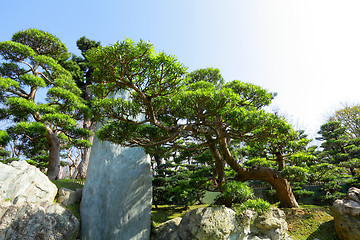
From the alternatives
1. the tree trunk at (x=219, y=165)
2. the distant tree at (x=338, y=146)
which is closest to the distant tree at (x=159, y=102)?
the tree trunk at (x=219, y=165)

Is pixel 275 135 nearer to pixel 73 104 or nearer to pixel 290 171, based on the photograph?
pixel 290 171

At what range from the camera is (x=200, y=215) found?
4.77 m

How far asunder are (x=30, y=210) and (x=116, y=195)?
2183 millimetres


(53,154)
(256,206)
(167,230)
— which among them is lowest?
(167,230)

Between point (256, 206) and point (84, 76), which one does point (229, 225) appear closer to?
point (256, 206)

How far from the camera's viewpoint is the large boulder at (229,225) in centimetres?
451

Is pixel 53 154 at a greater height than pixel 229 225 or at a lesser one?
greater

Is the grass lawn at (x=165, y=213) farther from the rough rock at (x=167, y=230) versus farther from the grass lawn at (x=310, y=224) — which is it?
the rough rock at (x=167, y=230)

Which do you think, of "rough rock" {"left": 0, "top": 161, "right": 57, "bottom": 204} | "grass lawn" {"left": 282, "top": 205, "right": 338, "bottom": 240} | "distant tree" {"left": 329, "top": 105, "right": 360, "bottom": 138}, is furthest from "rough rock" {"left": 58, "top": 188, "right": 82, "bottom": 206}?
"distant tree" {"left": 329, "top": 105, "right": 360, "bottom": 138}

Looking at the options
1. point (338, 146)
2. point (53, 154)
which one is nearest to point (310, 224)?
point (338, 146)

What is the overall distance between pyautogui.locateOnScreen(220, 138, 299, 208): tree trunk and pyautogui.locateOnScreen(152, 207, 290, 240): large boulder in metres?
1.56

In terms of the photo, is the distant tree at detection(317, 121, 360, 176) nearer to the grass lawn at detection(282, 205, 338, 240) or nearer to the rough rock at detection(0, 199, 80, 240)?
the grass lawn at detection(282, 205, 338, 240)

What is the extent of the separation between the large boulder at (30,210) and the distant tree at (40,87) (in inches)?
71.5

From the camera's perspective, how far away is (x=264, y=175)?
670 cm
